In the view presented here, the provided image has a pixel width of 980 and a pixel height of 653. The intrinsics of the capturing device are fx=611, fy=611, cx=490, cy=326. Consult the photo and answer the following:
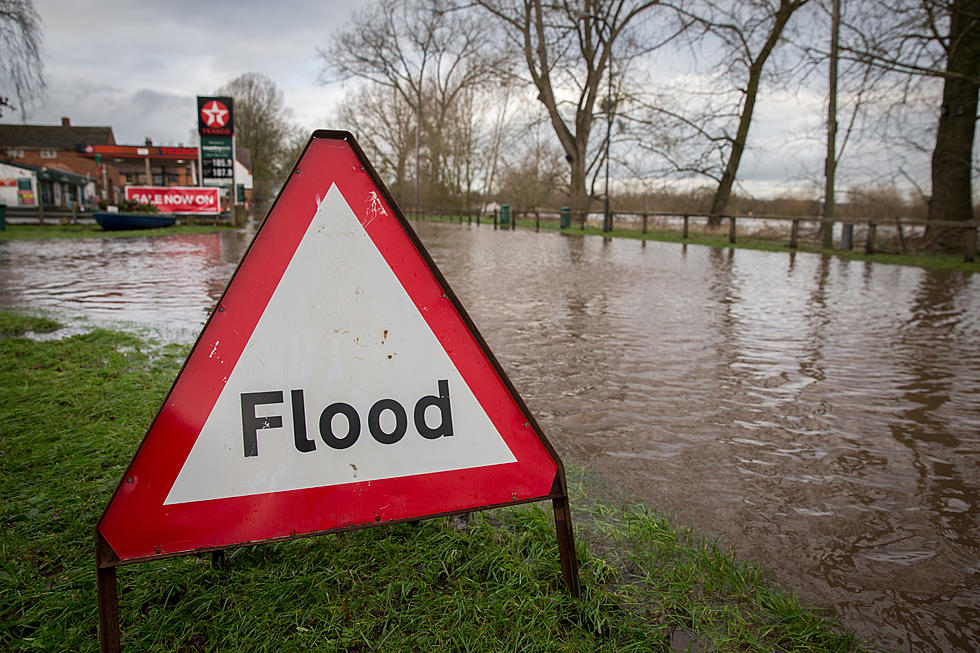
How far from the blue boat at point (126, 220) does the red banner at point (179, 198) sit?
3.67 m

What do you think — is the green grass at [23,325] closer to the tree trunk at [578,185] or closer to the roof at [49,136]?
the tree trunk at [578,185]

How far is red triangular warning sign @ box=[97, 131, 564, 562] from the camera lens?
148cm

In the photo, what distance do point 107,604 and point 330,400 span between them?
0.66m

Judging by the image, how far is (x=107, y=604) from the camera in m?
1.39

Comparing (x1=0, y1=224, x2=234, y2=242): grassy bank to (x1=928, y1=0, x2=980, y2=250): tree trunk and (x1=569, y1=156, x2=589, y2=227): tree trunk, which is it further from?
(x1=928, y1=0, x2=980, y2=250): tree trunk

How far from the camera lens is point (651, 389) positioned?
13.8ft

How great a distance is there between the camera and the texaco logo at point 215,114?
25.6 meters

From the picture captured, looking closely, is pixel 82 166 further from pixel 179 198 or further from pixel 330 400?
pixel 330 400

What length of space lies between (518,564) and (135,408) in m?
2.40

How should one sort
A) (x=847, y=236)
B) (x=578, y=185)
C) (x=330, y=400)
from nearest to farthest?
Answer: (x=330, y=400)
(x=847, y=236)
(x=578, y=185)

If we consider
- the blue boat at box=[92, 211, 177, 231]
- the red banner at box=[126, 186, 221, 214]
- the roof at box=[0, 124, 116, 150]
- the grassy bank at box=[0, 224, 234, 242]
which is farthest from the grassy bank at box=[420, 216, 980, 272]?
the roof at box=[0, 124, 116, 150]

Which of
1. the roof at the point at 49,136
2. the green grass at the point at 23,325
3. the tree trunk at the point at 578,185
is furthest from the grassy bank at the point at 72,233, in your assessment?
the roof at the point at 49,136

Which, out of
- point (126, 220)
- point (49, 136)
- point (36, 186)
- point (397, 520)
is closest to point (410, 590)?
point (397, 520)

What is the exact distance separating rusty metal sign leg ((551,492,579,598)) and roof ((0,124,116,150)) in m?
77.5
